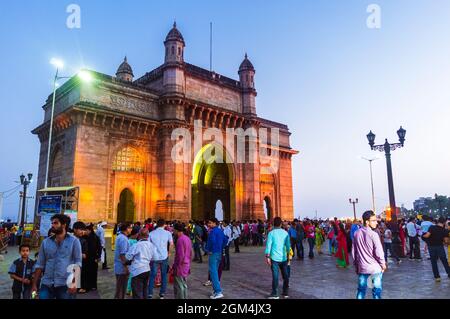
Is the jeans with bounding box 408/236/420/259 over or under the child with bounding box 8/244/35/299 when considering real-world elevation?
under

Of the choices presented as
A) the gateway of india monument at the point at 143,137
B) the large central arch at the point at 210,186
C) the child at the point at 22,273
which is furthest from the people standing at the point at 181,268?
the large central arch at the point at 210,186

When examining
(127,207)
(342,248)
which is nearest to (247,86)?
(127,207)

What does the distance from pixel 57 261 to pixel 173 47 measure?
72.4ft

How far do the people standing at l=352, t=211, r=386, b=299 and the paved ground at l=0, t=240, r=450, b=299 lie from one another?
1952 millimetres

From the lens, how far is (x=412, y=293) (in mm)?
7230

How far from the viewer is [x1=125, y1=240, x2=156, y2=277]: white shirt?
5840 mm

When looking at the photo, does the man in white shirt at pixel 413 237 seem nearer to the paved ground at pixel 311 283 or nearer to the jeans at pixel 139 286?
the paved ground at pixel 311 283

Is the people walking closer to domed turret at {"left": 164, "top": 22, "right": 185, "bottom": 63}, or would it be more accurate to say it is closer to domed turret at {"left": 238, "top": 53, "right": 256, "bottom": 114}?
domed turret at {"left": 164, "top": 22, "right": 185, "bottom": 63}

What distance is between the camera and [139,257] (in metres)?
5.91

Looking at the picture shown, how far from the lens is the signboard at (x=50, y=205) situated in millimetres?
14758

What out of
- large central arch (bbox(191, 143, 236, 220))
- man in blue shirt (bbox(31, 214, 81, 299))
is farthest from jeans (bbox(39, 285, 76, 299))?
large central arch (bbox(191, 143, 236, 220))

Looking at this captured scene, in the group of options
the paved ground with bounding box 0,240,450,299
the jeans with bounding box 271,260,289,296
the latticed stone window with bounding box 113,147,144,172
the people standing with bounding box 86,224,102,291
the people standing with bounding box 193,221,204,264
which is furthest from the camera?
the latticed stone window with bounding box 113,147,144,172
